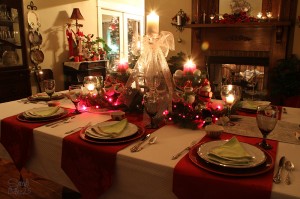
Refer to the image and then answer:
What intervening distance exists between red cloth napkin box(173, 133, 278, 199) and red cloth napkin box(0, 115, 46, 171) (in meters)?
0.79

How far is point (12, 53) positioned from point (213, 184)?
3606 millimetres

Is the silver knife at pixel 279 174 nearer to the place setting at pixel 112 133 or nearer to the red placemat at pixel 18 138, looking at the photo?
the place setting at pixel 112 133

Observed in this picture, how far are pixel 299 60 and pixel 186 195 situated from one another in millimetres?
3227

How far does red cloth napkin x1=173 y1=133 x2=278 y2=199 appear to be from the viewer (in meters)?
0.80

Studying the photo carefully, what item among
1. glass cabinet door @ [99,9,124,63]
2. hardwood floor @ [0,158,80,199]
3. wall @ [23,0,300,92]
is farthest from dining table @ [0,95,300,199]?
glass cabinet door @ [99,9,124,63]

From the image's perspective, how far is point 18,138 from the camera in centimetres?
136

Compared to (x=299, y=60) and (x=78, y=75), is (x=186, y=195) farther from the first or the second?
(x=78, y=75)

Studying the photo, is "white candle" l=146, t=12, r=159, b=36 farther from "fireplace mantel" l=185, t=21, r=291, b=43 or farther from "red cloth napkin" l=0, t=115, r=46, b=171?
"fireplace mantel" l=185, t=21, r=291, b=43

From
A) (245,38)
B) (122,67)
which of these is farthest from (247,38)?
(122,67)

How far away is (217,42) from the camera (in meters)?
4.11

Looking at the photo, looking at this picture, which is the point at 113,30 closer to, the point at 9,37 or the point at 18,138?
the point at 9,37

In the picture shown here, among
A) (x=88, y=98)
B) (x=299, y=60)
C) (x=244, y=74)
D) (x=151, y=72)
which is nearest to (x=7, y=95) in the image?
(x=88, y=98)

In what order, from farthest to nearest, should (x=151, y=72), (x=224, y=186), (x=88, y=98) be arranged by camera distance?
1. (x=88, y=98)
2. (x=151, y=72)
3. (x=224, y=186)

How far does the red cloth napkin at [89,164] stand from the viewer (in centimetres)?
105
